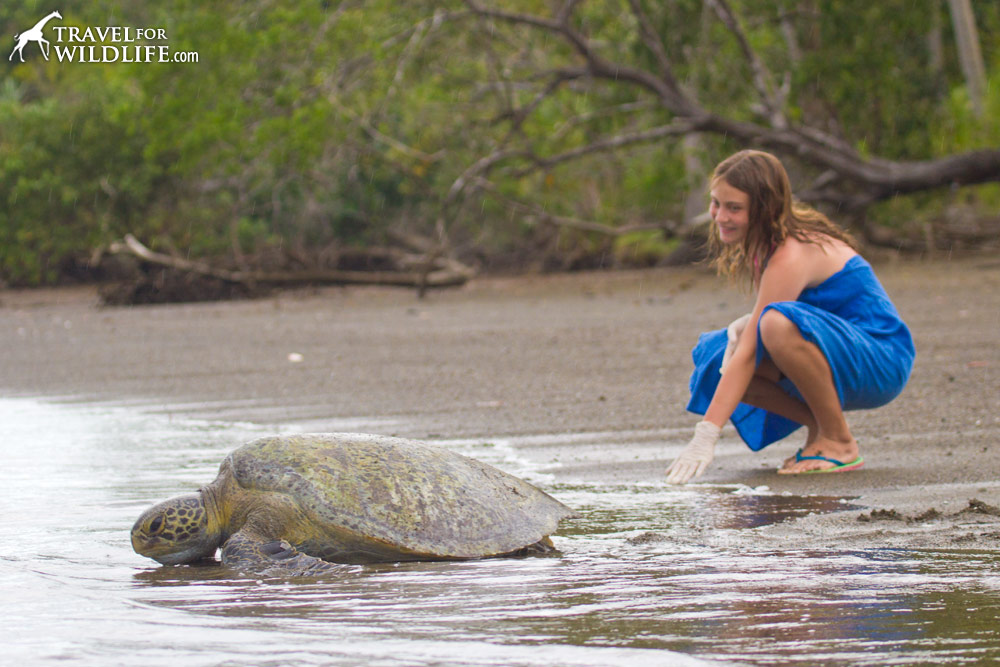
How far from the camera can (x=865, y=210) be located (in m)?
16.2

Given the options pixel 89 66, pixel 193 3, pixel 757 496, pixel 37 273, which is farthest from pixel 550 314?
pixel 89 66

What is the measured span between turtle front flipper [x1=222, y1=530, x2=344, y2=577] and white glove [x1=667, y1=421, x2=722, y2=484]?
1.28 m

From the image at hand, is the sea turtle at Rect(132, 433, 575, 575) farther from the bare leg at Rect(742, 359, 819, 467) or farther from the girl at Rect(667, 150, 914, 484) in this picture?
the bare leg at Rect(742, 359, 819, 467)

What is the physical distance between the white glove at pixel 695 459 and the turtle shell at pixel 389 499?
52 centimetres

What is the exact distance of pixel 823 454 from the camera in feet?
15.3

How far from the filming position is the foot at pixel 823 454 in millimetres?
4629

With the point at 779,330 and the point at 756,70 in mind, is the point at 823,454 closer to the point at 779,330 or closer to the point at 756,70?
the point at 779,330

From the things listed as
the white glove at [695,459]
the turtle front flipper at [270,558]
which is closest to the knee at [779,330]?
Answer: the white glove at [695,459]

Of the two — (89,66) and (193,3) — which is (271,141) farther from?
(89,66)

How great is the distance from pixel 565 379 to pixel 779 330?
3200 millimetres

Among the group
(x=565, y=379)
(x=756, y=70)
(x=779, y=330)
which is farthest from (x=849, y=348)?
(x=756, y=70)

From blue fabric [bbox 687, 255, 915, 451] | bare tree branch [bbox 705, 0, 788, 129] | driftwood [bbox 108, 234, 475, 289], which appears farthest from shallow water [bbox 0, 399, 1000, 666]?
driftwood [bbox 108, 234, 475, 289]

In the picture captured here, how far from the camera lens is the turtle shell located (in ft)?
11.2

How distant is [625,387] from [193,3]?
408 inches
